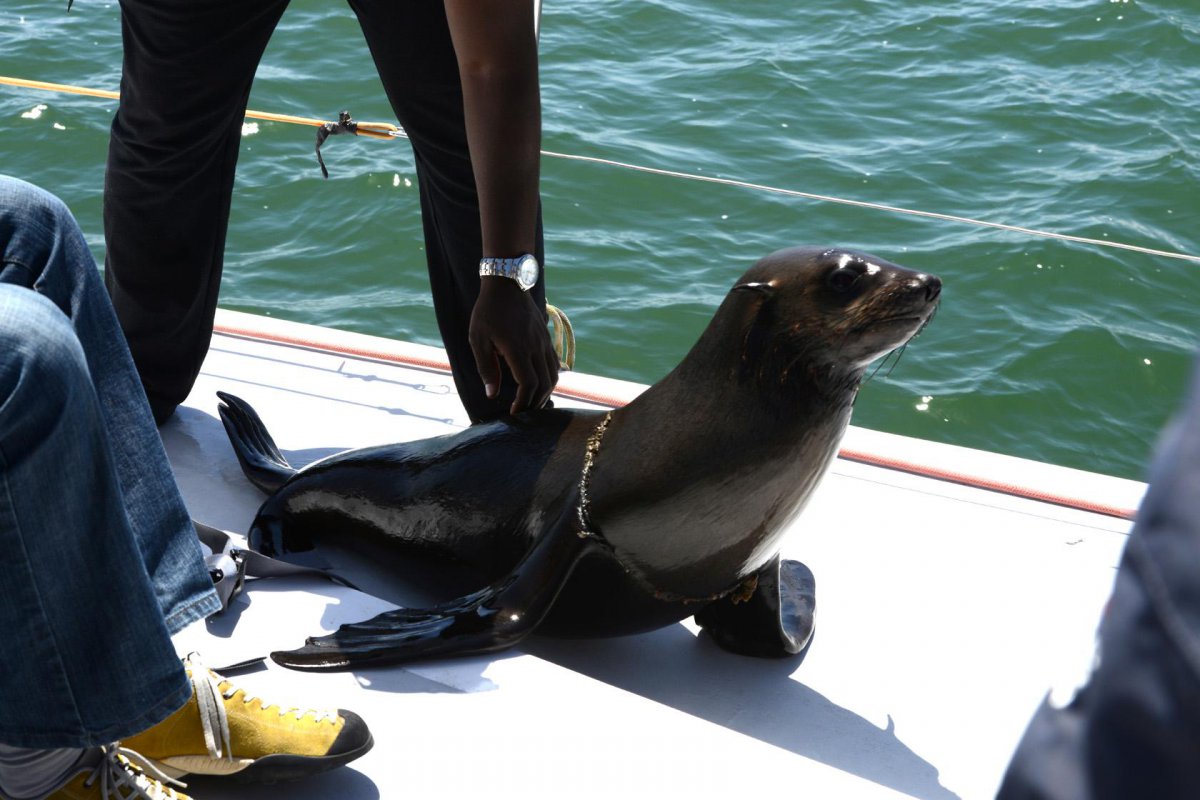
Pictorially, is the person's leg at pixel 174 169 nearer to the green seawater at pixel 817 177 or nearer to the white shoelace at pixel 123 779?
the white shoelace at pixel 123 779

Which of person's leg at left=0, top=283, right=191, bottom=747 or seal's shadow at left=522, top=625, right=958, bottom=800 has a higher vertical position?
person's leg at left=0, top=283, right=191, bottom=747

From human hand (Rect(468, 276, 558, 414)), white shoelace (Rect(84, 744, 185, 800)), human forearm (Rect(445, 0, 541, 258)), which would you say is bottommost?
white shoelace (Rect(84, 744, 185, 800))

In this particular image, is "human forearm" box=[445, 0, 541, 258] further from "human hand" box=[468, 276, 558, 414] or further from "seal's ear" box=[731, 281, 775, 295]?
"seal's ear" box=[731, 281, 775, 295]

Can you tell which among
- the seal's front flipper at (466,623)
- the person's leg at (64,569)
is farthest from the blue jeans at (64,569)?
the seal's front flipper at (466,623)

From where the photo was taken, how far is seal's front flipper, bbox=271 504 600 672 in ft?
6.50

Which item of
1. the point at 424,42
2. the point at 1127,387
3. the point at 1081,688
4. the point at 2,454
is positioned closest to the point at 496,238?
the point at 424,42

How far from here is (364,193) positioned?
637 centimetres

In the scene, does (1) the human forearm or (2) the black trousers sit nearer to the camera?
(1) the human forearm

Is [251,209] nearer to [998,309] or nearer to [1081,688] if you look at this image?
[998,309]

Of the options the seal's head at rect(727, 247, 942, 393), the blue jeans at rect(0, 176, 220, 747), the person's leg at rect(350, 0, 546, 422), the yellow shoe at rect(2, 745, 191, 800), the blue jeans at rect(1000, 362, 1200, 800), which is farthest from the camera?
the person's leg at rect(350, 0, 546, 422)

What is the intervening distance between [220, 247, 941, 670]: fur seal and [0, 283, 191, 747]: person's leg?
0.52m

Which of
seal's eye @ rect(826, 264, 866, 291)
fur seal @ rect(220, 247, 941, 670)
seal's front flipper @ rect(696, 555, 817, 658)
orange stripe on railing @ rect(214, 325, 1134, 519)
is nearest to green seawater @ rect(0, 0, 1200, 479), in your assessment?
orange stripe on railing @ rect(214, 325, 1134, 519)

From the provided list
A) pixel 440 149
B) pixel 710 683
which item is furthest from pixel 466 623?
pixel 440 149

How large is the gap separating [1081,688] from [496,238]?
1730mm
